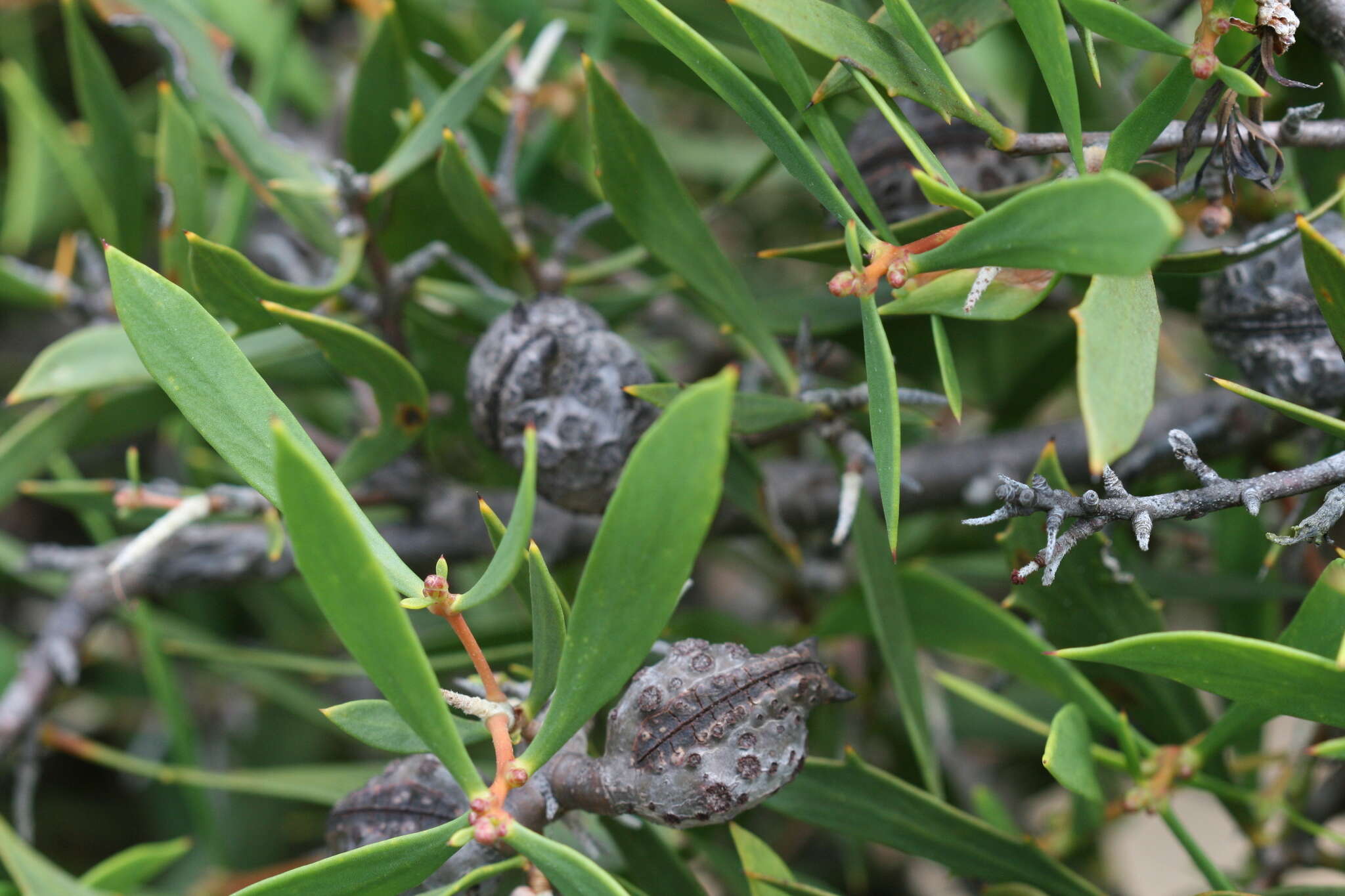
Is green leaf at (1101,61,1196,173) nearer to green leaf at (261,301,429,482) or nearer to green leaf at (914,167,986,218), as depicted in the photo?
green leaf at (914,167,986,218)

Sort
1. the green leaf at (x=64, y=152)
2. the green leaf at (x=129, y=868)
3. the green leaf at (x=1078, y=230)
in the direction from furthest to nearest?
the green leaf at (x=64, y=152), the green leaf at (x=129, y=868), the green leaf at (x=1078, y=230)

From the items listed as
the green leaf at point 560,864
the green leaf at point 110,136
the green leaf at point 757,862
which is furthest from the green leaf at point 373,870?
the green leaf at point 110,136

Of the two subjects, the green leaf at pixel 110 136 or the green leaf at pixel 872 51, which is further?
the green leaf at pixel 110 136

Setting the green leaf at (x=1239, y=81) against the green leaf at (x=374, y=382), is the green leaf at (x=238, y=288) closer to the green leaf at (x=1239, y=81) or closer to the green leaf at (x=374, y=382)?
the green leaf at (x=374, y=382)

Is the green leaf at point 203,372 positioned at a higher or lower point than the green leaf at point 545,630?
higher

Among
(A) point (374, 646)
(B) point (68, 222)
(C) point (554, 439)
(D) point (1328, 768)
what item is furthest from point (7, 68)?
(D) point (1328, 768)

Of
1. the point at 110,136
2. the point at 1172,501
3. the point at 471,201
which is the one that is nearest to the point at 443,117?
the point at 471,201

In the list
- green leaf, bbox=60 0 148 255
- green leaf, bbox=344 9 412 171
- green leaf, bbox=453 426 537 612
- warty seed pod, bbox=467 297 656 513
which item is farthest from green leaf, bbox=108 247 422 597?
green leaf, bbox=60 0 148 255
